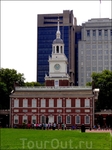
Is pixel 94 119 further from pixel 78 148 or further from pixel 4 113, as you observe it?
pixel 78 148

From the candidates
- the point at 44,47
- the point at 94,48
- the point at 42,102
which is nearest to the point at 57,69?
the point at 42,102

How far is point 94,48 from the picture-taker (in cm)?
15738

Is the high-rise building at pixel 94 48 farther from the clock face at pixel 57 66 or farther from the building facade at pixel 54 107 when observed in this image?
the building facade at pixel 54 107

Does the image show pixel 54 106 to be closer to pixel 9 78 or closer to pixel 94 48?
pixel 9 78

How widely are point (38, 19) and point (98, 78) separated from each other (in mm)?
77550

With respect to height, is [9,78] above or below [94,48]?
below

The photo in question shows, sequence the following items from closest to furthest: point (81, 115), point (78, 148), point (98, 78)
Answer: point (78, 148) < point (81, 115) < point (98, 78)

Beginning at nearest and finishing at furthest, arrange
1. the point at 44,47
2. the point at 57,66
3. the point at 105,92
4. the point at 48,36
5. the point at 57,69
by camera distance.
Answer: the point at 57,69 < the point at 57,66 < the point at 105,92 < the point at 44,47 < the point at 48,36

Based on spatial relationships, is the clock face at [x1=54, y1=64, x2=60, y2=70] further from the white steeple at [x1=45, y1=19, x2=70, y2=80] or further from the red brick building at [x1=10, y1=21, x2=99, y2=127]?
the red brick building at [x1=10, y1=21, x2=99, y2=127]

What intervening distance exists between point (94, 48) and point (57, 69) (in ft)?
283

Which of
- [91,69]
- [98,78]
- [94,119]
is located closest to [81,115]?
[94,119]

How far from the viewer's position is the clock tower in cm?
7212

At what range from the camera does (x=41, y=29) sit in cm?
15612

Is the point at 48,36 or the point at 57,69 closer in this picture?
the point at 57,69
